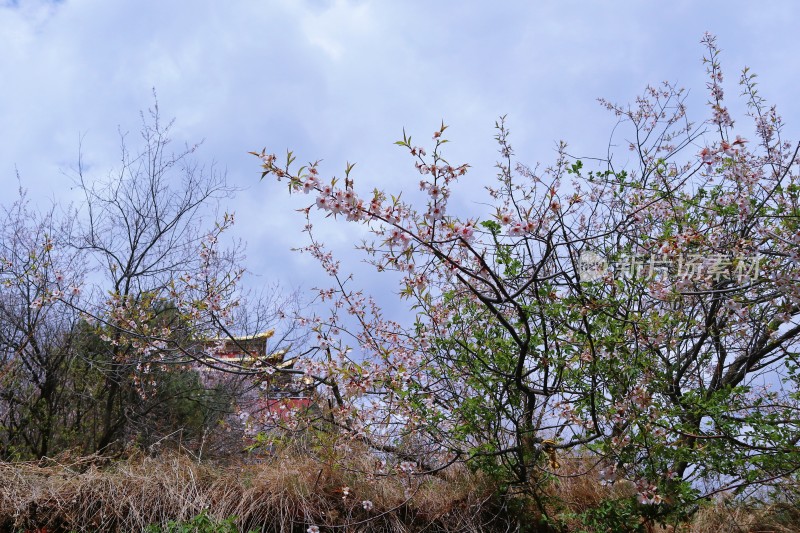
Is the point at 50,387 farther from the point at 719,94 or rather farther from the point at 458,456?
the point at 719,94

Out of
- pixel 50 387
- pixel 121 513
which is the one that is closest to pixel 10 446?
pixel 50 387

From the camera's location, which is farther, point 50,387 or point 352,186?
point 50,387

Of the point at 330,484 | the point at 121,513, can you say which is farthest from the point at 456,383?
the point at 121,513

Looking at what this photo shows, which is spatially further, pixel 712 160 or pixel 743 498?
pixel 743 498

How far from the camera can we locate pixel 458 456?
11.5 ft

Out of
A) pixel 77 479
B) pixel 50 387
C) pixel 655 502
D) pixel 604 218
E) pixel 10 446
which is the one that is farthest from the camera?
pixel 50 387

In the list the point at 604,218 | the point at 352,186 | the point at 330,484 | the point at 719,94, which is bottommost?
the point at 330,484

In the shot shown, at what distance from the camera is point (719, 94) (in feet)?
13.5

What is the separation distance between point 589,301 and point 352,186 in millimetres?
1451

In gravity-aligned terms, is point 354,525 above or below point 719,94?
below

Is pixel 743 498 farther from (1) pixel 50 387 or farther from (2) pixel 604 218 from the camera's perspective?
(1) pixel 50 387

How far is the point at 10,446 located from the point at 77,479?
291cm

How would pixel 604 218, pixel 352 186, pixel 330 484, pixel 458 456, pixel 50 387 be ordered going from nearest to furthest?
pixel 352 186 < pixel 458 456 < pixel 330 484 < pixel 604 218 < pixel 50 387

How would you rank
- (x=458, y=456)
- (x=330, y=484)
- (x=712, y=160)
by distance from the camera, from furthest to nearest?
(x=330, y=484)
(x=458, y=456)
(x=712, y=160)
